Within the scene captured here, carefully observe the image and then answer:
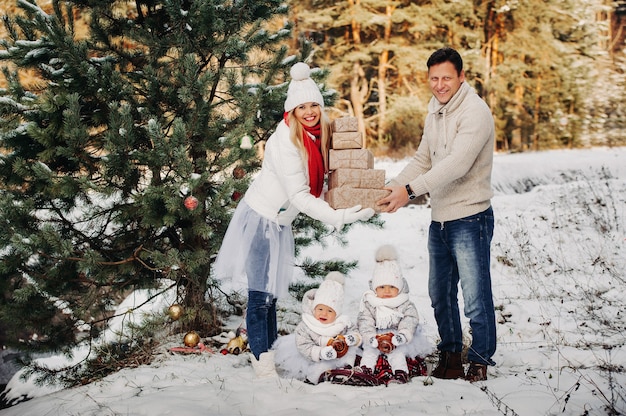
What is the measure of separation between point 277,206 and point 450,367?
66.1 inches

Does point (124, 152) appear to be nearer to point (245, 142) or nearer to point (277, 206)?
point (245, 142)

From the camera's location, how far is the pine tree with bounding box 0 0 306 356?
3.79 metres

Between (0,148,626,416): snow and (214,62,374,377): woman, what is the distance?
58cm

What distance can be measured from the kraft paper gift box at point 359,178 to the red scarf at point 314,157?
0.19 m

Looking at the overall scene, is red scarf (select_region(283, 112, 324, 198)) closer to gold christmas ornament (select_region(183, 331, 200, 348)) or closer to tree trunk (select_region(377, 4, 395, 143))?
gold christmas ornament (select_region(183, 331, 200, 348))

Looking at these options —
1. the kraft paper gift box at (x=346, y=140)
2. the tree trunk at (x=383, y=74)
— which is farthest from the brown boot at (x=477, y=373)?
the tree trunk at (x=383, y=74)

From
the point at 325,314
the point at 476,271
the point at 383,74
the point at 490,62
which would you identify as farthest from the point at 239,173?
the point at 490,62

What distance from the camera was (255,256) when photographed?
3.65 m

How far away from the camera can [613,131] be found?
20500mm

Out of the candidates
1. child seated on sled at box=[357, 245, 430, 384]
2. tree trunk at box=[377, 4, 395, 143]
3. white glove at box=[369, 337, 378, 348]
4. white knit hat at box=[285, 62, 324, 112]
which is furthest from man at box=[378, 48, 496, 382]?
tree trunk at box=[377, 4, 395, 143]

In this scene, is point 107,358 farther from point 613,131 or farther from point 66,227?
point 613,131

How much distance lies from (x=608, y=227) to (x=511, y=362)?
192 inches

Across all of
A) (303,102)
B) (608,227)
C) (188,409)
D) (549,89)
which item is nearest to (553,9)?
(549,89)

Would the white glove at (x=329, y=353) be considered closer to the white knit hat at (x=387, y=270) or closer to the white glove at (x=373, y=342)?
the white glove at (x=373, y=342)
